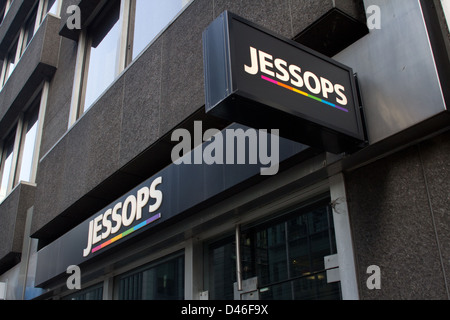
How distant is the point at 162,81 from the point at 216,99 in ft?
9.95

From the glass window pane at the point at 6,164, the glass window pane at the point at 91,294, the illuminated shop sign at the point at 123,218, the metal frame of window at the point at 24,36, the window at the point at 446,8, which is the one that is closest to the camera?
the window at the point at 446,8

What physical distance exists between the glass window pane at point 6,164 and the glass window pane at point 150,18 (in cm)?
604

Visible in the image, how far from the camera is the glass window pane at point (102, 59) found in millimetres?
8164

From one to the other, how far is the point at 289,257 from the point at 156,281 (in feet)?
7.55

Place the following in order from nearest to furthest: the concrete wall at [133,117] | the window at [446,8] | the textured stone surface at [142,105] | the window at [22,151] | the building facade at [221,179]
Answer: the building facade at [221,179], the window at [446,8], the concrete wall at [133,117], the textured stone surface at [142,105], the window at [22,151]

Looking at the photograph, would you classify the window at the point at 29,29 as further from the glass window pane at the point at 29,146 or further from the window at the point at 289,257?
the window at the point at 289,257

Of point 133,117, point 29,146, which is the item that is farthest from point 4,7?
point 133,117

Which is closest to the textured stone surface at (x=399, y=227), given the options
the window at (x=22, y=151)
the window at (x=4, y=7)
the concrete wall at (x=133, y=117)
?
the concrete wall at (x=133, y=117)

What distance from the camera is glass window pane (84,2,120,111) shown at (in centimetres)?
816

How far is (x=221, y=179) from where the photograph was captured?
4855 millimetres

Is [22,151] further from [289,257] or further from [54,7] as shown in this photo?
[289,257]

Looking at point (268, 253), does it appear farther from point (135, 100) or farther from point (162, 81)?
point (135, 100)

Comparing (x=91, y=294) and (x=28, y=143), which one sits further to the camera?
(x=28, y=143)

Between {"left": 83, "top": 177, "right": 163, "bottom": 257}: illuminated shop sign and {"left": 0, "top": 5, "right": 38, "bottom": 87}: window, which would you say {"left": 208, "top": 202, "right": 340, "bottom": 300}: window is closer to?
{"left": 83, "top": 177, "right": 163, "bottom": 257}: illuminated shop sign
